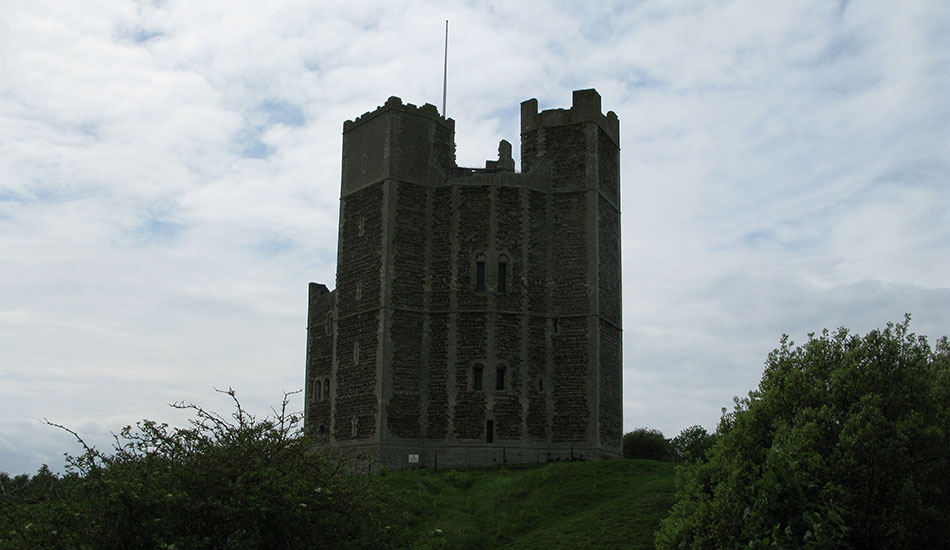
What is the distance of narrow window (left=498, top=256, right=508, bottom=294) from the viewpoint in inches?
1764

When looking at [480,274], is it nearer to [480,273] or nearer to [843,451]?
[480,273]

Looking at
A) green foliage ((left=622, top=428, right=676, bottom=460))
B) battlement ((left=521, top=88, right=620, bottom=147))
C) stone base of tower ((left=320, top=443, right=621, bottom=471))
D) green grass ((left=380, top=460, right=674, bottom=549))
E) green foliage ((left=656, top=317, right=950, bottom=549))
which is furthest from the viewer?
green foliage ((left=622, top=428, right=676, bottom=460))

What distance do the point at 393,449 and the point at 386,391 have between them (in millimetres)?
2506

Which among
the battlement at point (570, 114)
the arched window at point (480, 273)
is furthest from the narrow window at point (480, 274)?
the battlement at point (570, 114)

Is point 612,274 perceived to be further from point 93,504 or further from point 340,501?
point 93,504

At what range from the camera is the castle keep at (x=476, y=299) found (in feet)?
142

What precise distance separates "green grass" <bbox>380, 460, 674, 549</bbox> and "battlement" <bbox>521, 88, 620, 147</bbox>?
16.4 metres

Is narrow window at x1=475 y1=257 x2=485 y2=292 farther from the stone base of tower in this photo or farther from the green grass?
the green grass

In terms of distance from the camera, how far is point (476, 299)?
146 ft

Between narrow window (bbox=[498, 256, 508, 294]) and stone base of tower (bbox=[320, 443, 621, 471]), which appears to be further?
narrow window (bbox=[498, 256, 508, 294])

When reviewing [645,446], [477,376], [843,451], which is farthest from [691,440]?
[843,451]

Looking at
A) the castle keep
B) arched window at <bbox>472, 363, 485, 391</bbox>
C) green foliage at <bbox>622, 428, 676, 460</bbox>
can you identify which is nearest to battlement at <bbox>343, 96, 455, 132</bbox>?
the castle keep

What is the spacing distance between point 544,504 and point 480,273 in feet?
44.5

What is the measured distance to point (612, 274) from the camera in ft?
154
